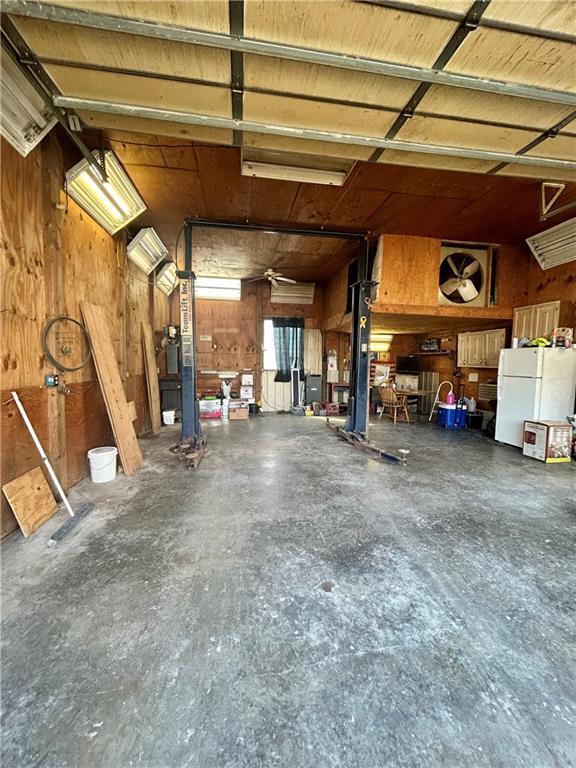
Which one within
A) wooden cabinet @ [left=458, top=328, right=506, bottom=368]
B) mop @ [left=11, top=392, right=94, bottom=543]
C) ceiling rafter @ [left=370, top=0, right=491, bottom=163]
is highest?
ceiling rafter @ [left=370, top=0, right=491, bottom=163]

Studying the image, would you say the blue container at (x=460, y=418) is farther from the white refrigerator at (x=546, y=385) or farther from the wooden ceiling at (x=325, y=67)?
the wooden ceiling at (x=325, y=67)

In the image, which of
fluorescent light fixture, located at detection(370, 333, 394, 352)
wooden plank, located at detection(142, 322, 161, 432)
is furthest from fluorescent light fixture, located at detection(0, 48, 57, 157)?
fluorescent light fixture, located at detection(370, 333, 394, 352)

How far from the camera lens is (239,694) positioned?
118cm

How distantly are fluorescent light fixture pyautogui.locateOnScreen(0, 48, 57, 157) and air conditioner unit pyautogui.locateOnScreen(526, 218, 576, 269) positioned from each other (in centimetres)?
607

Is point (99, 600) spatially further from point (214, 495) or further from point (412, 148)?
point (412, 148)

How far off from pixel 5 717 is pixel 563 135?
14.3ft

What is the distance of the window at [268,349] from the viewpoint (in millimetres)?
7918

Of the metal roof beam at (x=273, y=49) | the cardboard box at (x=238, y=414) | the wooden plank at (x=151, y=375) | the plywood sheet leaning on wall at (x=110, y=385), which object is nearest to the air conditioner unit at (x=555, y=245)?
the metal roof beam at (x=273, y=49)

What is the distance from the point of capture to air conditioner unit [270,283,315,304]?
304 inches

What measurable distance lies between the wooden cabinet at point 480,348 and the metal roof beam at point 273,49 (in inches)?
183

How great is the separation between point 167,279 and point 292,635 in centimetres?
641

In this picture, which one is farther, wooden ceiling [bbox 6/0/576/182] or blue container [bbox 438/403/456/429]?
blue container [bbox 438/403/456/429]

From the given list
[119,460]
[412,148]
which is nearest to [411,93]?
[412,148]

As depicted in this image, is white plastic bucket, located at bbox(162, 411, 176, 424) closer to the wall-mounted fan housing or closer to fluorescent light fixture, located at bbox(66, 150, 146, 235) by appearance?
fluorescent light fixture, located at bbox(66, 150, 146, 235)
